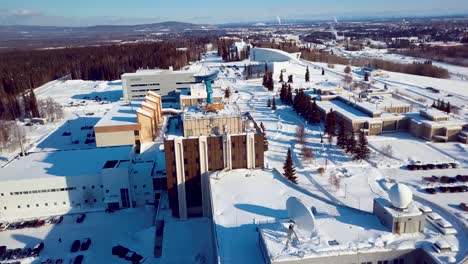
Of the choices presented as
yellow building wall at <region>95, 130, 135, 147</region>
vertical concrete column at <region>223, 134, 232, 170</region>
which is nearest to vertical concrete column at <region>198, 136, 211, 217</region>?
vertical concrete column at <region>223, 134, 232, 170</region>

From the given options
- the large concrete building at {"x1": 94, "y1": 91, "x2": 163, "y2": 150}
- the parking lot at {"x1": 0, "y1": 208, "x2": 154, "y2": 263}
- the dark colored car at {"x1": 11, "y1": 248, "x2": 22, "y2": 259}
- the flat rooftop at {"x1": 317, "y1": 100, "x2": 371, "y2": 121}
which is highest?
the large concrete building at {"x1": 94, "y1": 91, "x2": 163, "y2": 150}

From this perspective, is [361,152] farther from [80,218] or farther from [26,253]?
[26,253]

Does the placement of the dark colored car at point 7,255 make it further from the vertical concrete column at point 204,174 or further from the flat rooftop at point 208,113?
the flat rooftop at point 208,113

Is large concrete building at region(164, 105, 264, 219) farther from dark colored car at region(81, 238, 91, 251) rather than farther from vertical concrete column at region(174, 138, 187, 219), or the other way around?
dark colored car at region(81, 238, 91, 251)

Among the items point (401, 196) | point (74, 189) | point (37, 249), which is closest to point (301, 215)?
point (401, 196)

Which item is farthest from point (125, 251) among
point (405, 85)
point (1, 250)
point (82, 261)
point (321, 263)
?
point (405, 85)

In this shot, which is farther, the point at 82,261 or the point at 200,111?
the point at 200,111

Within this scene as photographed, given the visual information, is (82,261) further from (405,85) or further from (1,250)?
(405,85)
